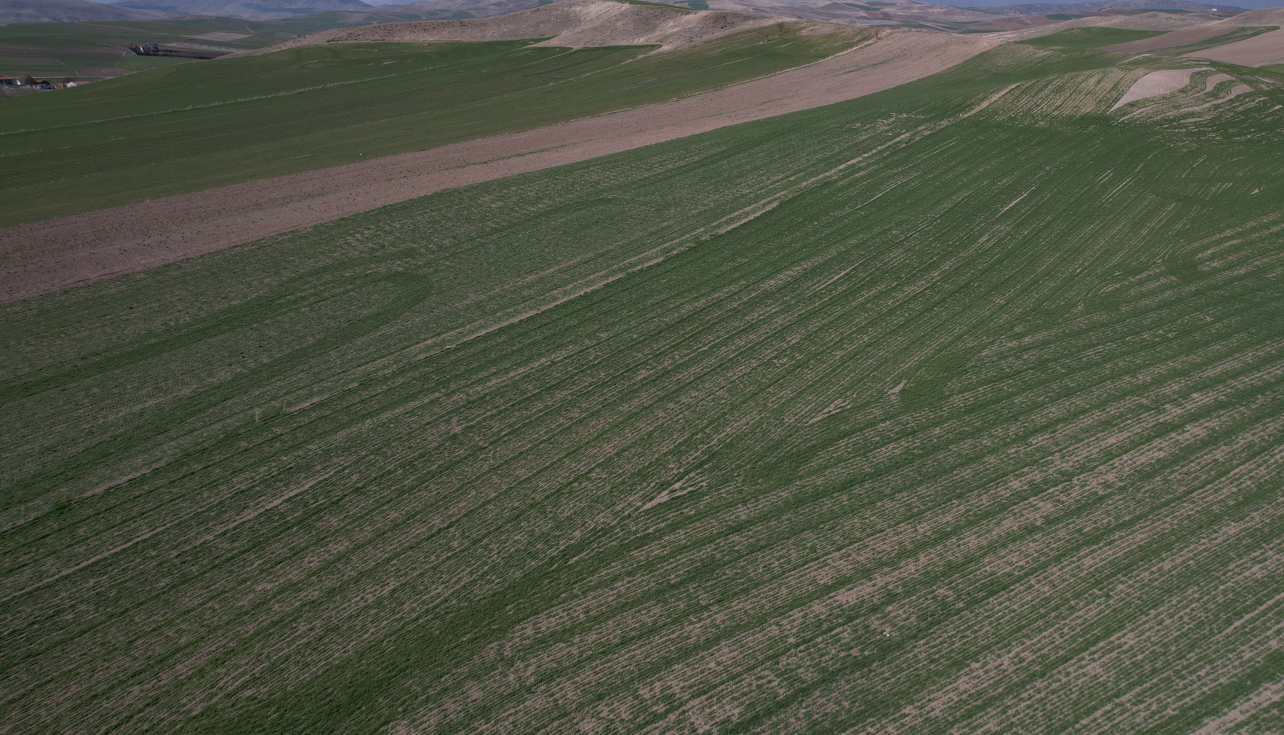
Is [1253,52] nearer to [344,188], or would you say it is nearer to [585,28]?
[585,28]

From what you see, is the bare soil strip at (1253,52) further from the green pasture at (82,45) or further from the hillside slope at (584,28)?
the green pasture at (82,45)

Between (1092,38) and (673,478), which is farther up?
(1092,38)

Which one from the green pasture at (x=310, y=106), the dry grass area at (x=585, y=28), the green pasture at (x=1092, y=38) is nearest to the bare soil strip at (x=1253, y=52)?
the green pasture at (x=1092, y=38)

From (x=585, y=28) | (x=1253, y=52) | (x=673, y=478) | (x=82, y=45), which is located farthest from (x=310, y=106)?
(x=82, y=45)

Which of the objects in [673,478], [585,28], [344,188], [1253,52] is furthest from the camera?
[585,28]

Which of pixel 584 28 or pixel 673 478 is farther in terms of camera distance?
pixel 584 28

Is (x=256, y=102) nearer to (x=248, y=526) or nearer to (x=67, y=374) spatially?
(x=67, y=374)

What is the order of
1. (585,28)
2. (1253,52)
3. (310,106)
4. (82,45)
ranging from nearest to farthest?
(310,106) → (1253,52) → (585,28) → (82,45)
